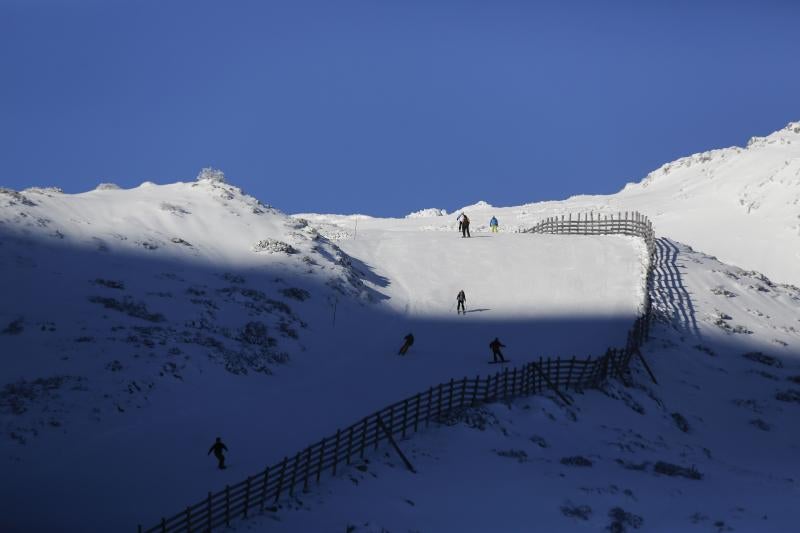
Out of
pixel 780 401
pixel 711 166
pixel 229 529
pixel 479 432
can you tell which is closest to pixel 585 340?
pixel 780 401

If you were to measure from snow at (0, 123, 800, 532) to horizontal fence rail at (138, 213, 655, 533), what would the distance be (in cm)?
67

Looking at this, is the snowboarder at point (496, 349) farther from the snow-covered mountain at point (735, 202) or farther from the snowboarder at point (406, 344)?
the snow-covered mountain at point (735, 202)

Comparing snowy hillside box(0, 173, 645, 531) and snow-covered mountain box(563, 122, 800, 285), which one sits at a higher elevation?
snow-covered mountain box(563, 122, 800, 285)

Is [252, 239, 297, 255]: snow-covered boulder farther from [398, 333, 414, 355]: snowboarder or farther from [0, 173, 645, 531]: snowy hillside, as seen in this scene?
[398, 333, 414, 355]: snowboarder

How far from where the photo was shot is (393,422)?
32.3m

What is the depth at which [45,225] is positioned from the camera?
158 ft

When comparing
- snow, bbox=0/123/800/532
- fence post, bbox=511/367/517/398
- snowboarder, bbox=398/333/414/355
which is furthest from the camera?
snowboarder, bbox=398/333/414/355

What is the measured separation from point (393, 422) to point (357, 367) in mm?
8591

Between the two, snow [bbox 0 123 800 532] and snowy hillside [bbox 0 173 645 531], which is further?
snowy hillside [bbox 0 173 645 531]

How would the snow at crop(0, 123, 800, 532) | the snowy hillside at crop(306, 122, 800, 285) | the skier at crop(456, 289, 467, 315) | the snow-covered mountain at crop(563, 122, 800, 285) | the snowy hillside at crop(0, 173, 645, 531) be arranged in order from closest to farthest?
the snow at crop(0, 123, 800, 532), the snowy hillside at crop(0, 173, 645, 531), the skier at crop(456, 289, 467, 315), the snowy hillside at crop(306, 122, 800, 285), the snow-covered mountain at crop(563, 122, 800, 285)

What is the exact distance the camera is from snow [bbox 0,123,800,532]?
27.2 metres

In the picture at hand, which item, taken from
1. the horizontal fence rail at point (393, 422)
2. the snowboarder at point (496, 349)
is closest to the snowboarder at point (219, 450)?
the horizontal fence rail at point (393, 422)

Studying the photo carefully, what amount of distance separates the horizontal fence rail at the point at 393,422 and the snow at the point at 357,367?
672mm

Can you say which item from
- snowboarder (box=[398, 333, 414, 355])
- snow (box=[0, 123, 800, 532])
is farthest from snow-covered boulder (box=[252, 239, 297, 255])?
snowboarder (box=[398, 333, 414, 355])
